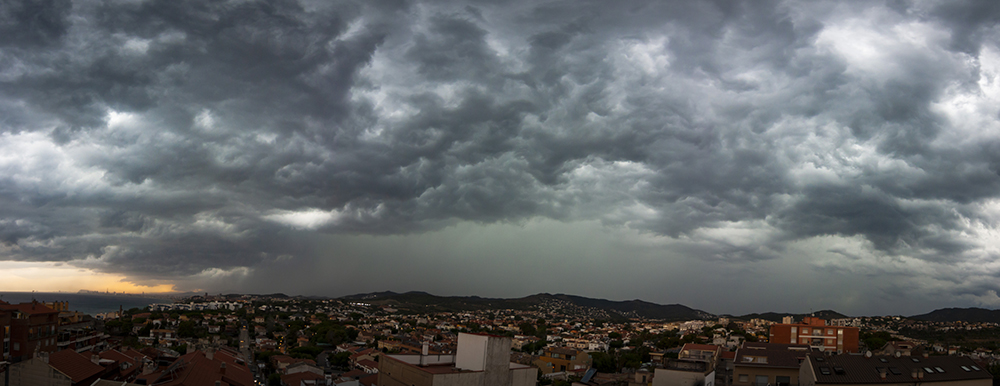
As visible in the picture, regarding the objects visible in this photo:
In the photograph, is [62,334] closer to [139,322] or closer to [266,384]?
[266,384]

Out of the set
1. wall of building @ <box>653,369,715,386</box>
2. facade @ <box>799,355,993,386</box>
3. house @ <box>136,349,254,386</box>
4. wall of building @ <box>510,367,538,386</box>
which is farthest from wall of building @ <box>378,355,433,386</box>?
facade @ <box>799,355,993,386</box>

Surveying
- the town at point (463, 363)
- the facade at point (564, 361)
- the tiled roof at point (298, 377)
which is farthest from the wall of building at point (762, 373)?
the tiled roof at point (298, 377)

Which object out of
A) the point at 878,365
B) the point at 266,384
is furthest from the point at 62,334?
the point at 878,365


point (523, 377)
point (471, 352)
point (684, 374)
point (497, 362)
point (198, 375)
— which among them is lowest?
point (684, 374)

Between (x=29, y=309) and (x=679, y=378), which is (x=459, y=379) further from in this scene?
(x=29, y=309)

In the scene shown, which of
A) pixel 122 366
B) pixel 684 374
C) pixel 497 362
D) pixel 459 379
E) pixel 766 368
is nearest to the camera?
pixel 459 379

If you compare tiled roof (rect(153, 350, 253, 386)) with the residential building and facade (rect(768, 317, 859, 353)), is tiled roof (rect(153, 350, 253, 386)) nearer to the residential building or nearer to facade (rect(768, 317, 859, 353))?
the residential building

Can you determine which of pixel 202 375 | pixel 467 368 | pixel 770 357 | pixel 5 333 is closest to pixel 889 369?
pixel 770 357
